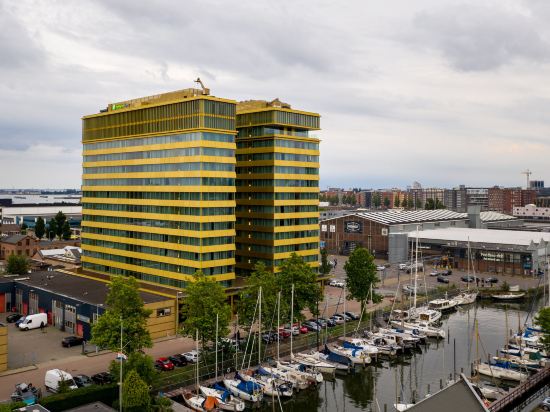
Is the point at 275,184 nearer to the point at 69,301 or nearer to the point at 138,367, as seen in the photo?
the point at 69,301

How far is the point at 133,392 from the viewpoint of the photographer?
153ft

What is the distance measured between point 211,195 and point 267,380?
3261 cm

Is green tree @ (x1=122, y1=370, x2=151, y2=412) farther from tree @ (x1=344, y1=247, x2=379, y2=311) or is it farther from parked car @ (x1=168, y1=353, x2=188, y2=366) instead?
tree @ (x1=344, y1=247, x2=379, y2=311)

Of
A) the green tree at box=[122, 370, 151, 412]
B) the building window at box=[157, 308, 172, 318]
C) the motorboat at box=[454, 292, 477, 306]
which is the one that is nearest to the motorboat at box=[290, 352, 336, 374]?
the building window at box=[157, 308, 172, 318]

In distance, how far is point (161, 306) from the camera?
76.1 meters

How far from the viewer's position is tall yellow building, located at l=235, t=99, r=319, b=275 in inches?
3706

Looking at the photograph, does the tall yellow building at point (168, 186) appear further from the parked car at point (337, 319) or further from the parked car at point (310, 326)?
the parked car at point (337, 319)

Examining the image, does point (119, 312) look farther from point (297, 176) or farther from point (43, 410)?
point (297, 176)

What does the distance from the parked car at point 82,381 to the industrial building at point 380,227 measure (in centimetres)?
10656

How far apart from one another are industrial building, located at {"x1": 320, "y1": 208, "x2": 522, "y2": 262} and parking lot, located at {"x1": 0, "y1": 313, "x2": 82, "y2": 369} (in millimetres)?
97847

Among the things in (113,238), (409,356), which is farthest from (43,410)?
(113,238)

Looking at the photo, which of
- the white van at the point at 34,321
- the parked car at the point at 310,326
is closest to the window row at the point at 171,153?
the parked car at the point at 310,326

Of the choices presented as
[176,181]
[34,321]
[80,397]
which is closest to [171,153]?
[176,181]

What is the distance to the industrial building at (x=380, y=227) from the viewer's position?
152 m
